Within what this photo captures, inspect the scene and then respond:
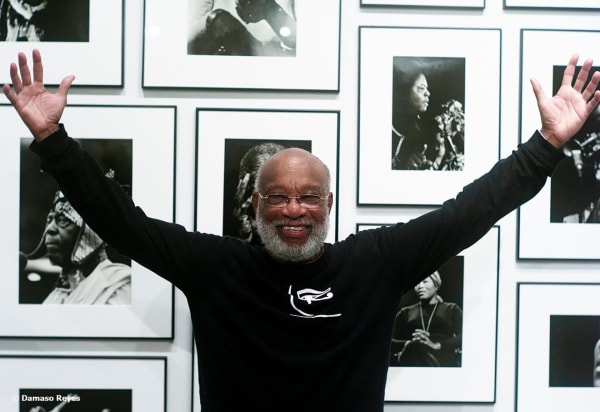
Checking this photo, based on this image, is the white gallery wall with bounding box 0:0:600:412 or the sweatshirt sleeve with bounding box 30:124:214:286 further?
the white gallery wall with bounding box 0:0:600:412

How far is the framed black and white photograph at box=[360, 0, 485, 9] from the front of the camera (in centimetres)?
163

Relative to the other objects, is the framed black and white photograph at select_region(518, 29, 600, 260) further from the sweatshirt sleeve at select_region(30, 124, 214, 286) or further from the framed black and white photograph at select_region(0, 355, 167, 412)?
the framed black and white photograph at select_region(0, 355, 167, 412)

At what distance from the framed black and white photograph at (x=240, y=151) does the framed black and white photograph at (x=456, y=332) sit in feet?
1.17

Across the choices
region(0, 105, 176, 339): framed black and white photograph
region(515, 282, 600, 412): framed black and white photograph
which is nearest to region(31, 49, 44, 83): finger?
region(0, 105, 176, 339): framed black and white photograph

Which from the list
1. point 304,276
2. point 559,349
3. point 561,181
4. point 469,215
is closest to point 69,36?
point 304,276

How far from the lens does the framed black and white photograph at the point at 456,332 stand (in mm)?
1646

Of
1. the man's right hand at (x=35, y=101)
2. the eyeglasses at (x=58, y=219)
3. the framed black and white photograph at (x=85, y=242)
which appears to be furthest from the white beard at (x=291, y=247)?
the eyeglasses at (x=58, y=219)

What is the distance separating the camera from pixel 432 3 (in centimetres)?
164

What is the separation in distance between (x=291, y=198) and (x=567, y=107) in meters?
0.70

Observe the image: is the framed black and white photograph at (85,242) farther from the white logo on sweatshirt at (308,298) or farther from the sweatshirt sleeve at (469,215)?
the sweatshirt sleeve at (469,215)

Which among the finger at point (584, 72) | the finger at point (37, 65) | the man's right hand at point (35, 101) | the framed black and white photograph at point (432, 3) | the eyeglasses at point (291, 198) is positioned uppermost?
the framed black and white photograph at point (432, 3)

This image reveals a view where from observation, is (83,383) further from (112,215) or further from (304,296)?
(304,296)

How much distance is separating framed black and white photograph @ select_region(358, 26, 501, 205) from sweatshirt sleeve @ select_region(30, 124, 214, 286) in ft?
1.88

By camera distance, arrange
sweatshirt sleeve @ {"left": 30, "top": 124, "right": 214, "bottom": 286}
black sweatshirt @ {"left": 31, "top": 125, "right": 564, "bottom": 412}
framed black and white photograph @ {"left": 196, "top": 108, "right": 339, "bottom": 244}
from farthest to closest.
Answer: framed black and white photograph @ {"left": 196, "top": 108, "right": 339, "bottom": 244} < black sweatshirt @ {"left": 31, "top": 125, "right": 564, "bottom": 412} < sweatshirt sleeve @ {"left": 30, "top": 124, "right": 214, "bottom": 286}
